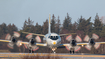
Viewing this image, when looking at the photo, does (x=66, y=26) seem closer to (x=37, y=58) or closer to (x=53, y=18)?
(x=53, y=18)

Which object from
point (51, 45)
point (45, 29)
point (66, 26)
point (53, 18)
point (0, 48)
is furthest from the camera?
point (53, 18)

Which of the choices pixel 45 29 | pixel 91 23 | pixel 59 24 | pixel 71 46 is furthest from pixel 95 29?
pixel 71 46

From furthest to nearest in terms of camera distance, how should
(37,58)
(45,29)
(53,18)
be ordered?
(53,18), (45,29), (37,58)

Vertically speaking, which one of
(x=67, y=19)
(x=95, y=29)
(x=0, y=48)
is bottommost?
(x=0, y=48)

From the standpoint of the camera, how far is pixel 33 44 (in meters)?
32.3

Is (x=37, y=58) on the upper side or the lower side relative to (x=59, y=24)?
lower

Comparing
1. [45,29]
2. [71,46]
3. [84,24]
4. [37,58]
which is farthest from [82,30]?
[37,58]

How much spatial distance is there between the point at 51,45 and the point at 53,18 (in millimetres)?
76659

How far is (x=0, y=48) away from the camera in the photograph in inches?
2349

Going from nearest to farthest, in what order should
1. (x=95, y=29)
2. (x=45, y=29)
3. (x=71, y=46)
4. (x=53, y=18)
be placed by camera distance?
(x=71, y=46), (x=95, y=29), (x=45, y=29), (x=53, y=18)

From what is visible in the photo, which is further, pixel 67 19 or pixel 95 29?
pixel 67 19

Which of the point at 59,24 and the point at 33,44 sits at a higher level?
the point at 59,24

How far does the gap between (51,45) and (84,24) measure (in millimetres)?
54348

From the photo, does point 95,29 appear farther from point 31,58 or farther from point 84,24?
point 31,58
